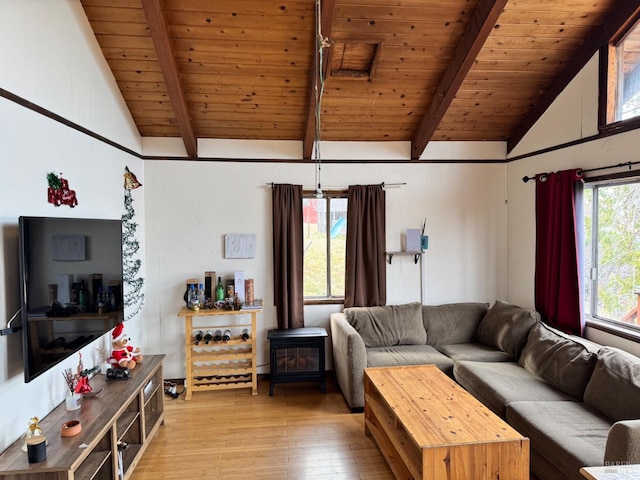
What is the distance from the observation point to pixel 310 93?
11.5 ft

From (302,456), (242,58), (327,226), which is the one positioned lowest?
(302,456)

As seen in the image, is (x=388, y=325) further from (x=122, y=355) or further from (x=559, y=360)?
(x=122, y=355)

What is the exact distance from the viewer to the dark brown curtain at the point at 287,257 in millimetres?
4215

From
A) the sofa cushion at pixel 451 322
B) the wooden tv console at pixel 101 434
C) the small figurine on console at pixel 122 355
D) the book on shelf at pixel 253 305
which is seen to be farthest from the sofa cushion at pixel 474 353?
the small figurine on console at pixel 122 355

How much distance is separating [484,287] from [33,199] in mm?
4435

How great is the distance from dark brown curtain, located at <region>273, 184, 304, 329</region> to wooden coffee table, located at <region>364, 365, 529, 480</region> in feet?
4.65

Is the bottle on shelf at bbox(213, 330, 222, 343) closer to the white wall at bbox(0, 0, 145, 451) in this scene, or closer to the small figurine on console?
the small figurine on console

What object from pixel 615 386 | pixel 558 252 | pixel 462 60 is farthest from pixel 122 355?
pixel 558 252

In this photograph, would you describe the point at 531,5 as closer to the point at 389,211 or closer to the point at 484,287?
the point at 389,211

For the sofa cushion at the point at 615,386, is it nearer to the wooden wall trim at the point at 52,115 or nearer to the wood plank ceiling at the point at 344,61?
the wood plank ceiling at the point at 344,61

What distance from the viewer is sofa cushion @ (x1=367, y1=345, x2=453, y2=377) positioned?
361cm

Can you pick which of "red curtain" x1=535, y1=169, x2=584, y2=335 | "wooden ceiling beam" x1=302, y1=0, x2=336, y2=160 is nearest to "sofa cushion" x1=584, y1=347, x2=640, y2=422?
"red curtain" x1=535, y1=169, x2=584, y2=335

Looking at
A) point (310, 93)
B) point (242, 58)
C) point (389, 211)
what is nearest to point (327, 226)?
point (389, 211)

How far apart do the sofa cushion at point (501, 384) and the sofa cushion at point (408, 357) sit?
126mm
